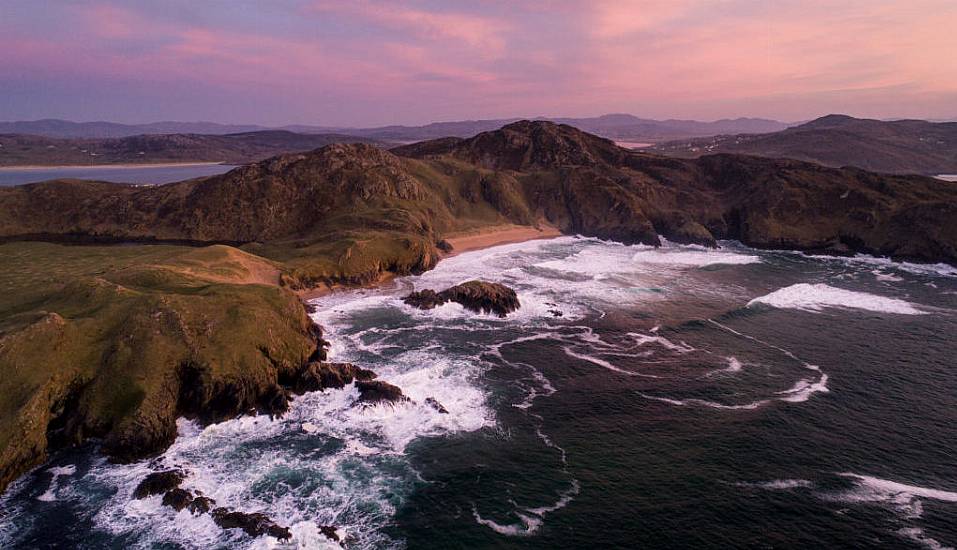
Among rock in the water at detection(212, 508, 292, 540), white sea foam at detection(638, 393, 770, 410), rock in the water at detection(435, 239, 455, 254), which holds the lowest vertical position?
rock in the water at detection(212, 508, 292, 540)

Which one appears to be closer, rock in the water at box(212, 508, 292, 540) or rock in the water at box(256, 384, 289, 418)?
rock in the water at box(212, 508, 292, 540)

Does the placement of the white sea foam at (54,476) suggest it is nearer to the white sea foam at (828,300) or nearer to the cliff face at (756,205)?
the white sea foam at (828,300)

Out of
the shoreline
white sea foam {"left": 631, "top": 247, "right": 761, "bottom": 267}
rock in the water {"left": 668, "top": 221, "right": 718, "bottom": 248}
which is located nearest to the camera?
white sea foam {"left": 631, "top": 247, "right": 761, "bottom": 267}

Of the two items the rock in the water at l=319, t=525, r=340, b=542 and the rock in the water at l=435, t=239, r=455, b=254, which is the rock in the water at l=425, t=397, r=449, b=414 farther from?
the rock in the water at l=435, t=239, r=455, b=254

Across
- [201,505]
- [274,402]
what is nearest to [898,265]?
[274,402]

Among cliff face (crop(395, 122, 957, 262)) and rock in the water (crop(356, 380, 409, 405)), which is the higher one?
cliff face (crop(395, 122, 957, 262))

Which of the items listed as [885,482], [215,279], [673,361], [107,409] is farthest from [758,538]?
[215,279]

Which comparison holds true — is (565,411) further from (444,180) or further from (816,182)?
(816,182)

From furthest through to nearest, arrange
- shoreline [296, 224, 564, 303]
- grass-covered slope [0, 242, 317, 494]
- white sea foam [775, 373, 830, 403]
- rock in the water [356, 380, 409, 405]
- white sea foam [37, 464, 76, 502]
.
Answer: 1. shoreline [296, 224, 564, 303]
2. white sea foam [775, 373, 830, 403]
3. rock in the water [356, 380, 409, 405]
4. grass-covered slope [0, 242, 317, 494]
5. white sea foam [37, 464, 76, 502]

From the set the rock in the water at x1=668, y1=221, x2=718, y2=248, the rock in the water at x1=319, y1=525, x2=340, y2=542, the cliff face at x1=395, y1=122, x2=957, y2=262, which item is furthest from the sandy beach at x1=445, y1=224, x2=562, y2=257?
the rock in the water at x1=319, y1=525, x2=340, y2=542
